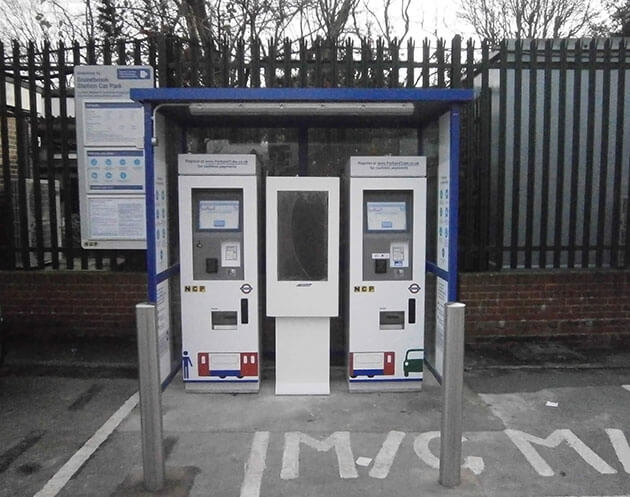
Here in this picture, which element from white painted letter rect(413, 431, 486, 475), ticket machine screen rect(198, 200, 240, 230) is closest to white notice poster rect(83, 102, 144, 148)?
ticket machine screen rect(198, 200, 240, 230)

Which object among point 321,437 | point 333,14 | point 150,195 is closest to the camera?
point 321,437

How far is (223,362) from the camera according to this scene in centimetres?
509

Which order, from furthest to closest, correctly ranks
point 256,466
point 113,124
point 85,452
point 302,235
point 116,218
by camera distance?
point 116,218 < point 113,124 < point 302,235 < point 85,452 < point 256,466

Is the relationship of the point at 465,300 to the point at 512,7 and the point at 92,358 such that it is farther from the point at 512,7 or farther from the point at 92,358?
the point at 512,7

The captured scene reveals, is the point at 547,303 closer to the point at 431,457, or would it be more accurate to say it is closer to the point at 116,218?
the point at 431,457

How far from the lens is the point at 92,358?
20.3ft

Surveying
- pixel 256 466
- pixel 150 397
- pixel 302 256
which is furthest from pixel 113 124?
pixel 256 466

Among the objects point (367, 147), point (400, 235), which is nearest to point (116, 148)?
point (367, 147)

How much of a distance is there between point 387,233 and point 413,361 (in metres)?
1.19

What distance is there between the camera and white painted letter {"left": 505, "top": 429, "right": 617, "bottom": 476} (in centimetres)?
379

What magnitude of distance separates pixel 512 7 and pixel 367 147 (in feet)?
53.7

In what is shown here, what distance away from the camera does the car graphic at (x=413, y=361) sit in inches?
201

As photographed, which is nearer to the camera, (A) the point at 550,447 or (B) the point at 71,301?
(A) the point at 550,447

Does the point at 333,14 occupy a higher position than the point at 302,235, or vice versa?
the point at 333,14
